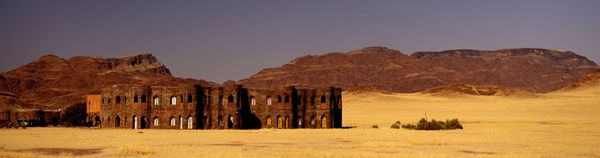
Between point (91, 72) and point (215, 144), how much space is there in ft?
432

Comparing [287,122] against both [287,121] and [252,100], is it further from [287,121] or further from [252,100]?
[252,100]

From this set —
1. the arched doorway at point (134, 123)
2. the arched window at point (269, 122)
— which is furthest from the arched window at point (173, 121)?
the arched window at point (269, 122)

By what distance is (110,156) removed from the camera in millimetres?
37812

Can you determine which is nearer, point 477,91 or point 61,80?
point 61,80

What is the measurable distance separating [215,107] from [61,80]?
99221mm

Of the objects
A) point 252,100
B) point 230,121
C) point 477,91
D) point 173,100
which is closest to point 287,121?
point 252,100

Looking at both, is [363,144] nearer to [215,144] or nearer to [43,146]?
[215,144]

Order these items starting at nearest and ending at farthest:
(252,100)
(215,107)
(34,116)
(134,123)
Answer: (215,107), (134,123), (252,100), (34,116)

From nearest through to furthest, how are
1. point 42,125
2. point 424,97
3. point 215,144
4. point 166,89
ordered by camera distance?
point 215,144
point 166,89
point 42,125
point 424,97

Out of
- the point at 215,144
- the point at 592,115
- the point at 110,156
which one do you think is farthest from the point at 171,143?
the point at 592,115

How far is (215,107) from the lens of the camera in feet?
244

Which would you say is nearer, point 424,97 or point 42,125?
point 42,125

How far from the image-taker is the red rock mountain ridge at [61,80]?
148125 millimetres

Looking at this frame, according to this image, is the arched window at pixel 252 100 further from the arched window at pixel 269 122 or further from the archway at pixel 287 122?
the archway at pixel 287 122
